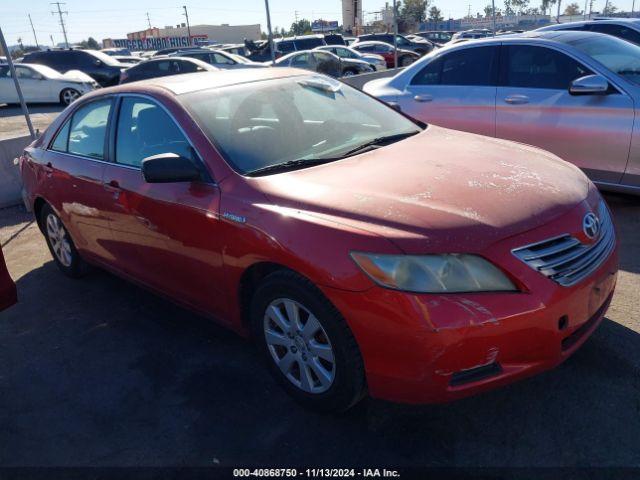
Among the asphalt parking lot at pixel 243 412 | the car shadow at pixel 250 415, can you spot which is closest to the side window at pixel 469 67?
the asphalt parking lot at pixel 243 412

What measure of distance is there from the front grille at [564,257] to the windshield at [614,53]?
131 inches

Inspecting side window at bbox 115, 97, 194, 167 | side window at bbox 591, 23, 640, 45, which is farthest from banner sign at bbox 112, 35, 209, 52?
side window at bbox 115, 97, 194, 167

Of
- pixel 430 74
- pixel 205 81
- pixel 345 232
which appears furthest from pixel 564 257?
pixel 430 74

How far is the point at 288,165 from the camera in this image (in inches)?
119

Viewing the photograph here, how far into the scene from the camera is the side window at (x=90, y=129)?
395 cm

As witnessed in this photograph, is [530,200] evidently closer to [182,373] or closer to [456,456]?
[456,456]

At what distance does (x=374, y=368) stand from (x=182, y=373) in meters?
1.36

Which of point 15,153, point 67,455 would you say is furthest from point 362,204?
point 15,153

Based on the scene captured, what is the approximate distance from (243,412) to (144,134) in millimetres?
1846

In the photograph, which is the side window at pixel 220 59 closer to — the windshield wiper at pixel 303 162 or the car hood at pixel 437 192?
the windshield wiper at pixel 303 162

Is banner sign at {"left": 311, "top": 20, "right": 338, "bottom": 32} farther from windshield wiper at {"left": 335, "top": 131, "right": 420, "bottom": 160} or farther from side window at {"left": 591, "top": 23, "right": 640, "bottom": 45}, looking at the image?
windshield wiper at {"left": 335, "top": 131, "right": 420, "bottom": 160}

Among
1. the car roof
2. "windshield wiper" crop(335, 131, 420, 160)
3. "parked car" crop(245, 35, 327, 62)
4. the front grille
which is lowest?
"parked car" crop(245, 35, 327, 62)

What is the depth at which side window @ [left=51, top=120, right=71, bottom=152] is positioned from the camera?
14.6 ft

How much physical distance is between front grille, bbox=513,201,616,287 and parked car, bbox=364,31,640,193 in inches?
107
